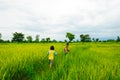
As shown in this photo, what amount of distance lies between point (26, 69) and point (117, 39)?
252ft

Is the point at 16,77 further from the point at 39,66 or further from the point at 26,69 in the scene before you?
the point at 39,66

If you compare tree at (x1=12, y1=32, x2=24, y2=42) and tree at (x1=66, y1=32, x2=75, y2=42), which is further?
tree at (x1=66, y1=32, x2=75, y2=42)

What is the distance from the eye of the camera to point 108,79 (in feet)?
12.7

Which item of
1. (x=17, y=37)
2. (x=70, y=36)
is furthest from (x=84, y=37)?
(x=17, y=37)

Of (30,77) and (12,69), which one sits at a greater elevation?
(12,69)

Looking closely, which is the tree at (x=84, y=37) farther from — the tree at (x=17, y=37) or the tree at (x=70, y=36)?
the tree at (x=17, y=37)

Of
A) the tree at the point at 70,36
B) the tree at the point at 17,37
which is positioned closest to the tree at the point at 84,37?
the tree at the point at 70,36

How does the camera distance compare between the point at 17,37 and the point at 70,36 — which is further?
the point at 70,36

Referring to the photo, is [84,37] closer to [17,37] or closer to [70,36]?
[70,36]

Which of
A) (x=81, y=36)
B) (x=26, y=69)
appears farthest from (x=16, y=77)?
(x=81, y=36)

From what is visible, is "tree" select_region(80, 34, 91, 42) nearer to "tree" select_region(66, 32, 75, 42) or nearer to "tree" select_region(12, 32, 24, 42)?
"tree" select_region(66, 32, 75, 42)

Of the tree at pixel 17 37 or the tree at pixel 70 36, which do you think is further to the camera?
the tree at pixel 70 36

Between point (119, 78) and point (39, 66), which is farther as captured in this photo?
point (39, 66)

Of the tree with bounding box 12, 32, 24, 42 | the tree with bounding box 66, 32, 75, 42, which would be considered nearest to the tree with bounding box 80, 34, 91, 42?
the tree with bounding box 66, 32, 75, 42
